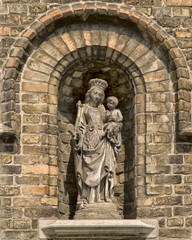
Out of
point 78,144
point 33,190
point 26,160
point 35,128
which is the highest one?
point 35,128

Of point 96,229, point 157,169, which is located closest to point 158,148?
point 157,169

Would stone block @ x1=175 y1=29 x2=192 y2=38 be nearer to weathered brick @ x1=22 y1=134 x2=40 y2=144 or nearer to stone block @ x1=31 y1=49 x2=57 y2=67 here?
stone block @ x1=31 y1=49 x2=57 y2=67

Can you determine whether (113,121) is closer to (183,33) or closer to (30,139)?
(30,139)

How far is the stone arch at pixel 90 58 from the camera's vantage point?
16.7 metres

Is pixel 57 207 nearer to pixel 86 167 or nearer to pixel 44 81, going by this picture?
pixel 86 167

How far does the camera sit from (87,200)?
16531 mm

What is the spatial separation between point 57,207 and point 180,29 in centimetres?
358

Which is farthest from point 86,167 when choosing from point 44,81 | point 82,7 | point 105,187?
point 82,7

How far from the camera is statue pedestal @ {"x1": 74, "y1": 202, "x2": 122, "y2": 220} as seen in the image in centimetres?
1630

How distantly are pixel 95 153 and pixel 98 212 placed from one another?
0.96 m

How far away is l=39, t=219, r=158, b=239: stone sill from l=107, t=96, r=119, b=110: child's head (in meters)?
2.07

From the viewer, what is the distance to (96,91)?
17062 mm

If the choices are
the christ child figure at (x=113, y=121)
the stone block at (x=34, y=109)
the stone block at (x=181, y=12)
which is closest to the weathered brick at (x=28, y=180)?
the stone block at (x=34, y=109)

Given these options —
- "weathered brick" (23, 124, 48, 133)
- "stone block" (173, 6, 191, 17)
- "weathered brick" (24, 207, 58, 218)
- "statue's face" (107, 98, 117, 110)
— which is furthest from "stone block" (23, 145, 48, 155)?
"stone block" (173, 6, 191, 17)
